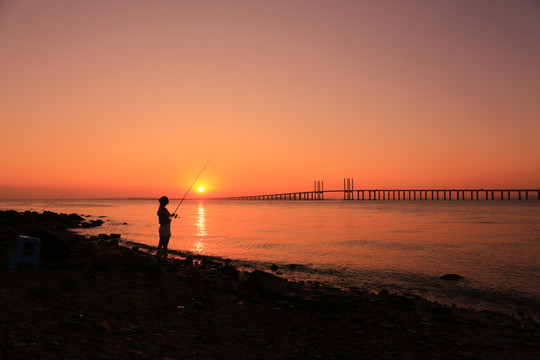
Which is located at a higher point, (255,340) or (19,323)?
(19,323)

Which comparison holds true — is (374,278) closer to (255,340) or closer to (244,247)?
(255,340)

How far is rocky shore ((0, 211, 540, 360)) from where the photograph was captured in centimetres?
532

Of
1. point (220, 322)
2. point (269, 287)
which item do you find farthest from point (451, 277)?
point (220, 322)

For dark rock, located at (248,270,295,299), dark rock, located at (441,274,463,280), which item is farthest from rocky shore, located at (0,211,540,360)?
dark rock, located at (441,274,463,280)

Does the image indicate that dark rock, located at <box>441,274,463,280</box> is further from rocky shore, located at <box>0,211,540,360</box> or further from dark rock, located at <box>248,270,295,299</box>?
dark rock, located at <box>248,270,295,299</box>

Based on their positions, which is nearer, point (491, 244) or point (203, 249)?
point (203, 249)

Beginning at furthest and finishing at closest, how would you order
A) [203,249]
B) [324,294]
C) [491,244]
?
1. [491,244]
2. [203,249]
3. [324,294]

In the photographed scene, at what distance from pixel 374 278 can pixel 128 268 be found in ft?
28.7

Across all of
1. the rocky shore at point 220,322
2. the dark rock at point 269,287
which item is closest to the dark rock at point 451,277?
the rocky shore at point 220,322

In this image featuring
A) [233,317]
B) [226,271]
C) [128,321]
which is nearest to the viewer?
[128,321]

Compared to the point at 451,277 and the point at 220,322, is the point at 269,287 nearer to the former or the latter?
the point at 220,322

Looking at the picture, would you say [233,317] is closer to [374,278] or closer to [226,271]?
[226,271]

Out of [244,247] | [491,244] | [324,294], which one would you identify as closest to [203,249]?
[244,247]

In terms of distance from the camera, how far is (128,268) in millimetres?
10688
